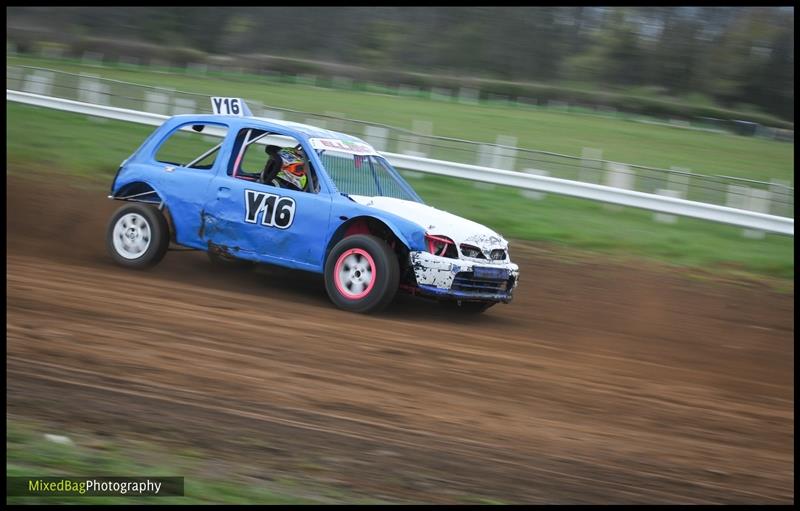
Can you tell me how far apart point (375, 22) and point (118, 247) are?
126ft

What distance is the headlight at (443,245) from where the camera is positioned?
339 inches

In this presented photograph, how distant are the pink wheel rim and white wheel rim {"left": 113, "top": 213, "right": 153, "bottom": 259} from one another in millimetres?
2199

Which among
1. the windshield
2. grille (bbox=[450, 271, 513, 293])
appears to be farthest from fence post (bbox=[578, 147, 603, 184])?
grille (bbox=[450, 271, 513, 293])

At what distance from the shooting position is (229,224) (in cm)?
927

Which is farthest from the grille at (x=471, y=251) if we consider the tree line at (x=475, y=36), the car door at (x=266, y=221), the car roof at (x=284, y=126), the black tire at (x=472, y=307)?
the tree line at (x=475, y=36)

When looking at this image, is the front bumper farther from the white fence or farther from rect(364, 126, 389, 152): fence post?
rect(364, 126, 389, 152): fence post

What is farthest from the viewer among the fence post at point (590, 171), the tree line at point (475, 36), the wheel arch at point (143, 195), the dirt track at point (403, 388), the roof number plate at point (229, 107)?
the tree line at point (475, 36)

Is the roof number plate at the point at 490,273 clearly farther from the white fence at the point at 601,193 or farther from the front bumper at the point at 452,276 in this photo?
the white fence at the point at 601,193

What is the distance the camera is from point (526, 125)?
3147 cm

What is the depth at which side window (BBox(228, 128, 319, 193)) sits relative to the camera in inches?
364

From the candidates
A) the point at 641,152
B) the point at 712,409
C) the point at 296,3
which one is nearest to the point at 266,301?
the point at 712,409

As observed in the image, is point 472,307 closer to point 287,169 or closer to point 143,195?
point 287,169

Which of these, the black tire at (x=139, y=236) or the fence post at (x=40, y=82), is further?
the fence post at (x=40, y=82)

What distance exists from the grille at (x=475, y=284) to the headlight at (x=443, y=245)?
210 millimetres
